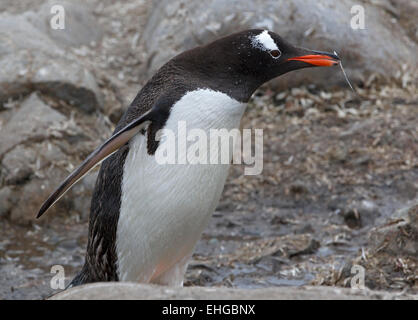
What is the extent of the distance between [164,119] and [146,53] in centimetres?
425

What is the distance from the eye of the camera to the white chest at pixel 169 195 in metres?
3.16

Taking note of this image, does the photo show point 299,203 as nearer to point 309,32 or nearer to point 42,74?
point 309,32

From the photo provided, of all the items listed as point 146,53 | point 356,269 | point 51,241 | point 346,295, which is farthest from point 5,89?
point 346,295

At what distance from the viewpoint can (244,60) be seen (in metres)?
3.27

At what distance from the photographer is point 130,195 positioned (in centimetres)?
328

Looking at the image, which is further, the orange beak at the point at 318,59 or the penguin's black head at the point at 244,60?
the orange beak at the point at 318,59

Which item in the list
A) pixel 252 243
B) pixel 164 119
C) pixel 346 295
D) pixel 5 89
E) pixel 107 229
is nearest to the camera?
pixel 346 295

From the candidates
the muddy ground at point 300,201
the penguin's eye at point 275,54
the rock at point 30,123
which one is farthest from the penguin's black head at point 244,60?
the rock at point 30,123

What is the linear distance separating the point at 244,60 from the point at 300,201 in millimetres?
2216

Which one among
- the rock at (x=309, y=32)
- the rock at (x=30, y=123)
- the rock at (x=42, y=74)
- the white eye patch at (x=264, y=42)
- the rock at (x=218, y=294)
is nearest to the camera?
the rock at (x=218, y=294)

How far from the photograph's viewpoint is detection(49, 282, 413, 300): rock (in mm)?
2283

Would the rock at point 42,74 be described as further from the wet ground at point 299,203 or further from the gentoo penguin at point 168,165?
the gentoo penguin at point 168,165

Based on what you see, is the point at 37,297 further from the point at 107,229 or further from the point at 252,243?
the point at 252,243

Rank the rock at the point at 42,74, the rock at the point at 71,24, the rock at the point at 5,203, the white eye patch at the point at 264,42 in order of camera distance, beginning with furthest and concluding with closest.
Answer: the rock at the point at 71,24 < the rock at the point at 42,74 < the rock at the point at 5,203 < the white eye patch at the point at 264,42
